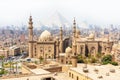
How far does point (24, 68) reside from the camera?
3027cm

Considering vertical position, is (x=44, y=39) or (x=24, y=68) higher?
(x=44, y=39)

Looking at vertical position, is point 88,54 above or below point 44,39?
below

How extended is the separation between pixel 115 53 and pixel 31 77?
2426cm

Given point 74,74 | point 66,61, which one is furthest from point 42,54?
point 74,74

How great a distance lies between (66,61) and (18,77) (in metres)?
20.1

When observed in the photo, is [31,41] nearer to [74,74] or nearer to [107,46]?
[107,46]

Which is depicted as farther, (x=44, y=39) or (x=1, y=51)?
(x=1, y=51)

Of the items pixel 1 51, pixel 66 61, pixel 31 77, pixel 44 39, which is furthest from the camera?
pixel 1 51

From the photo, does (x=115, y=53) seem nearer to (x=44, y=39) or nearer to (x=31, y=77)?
(x=44, y=39)

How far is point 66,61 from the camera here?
42.2 m

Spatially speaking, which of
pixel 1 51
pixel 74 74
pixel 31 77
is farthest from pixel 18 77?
pixel 1 51

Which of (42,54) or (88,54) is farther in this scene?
(88,54)

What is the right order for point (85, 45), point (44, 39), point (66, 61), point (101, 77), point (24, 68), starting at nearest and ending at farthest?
point (101, 77)
point (24, 68)
point (66, 61)
point (44, 39)
point (85, 45)

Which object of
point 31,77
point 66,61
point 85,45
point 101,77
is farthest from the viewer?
point 85,45
